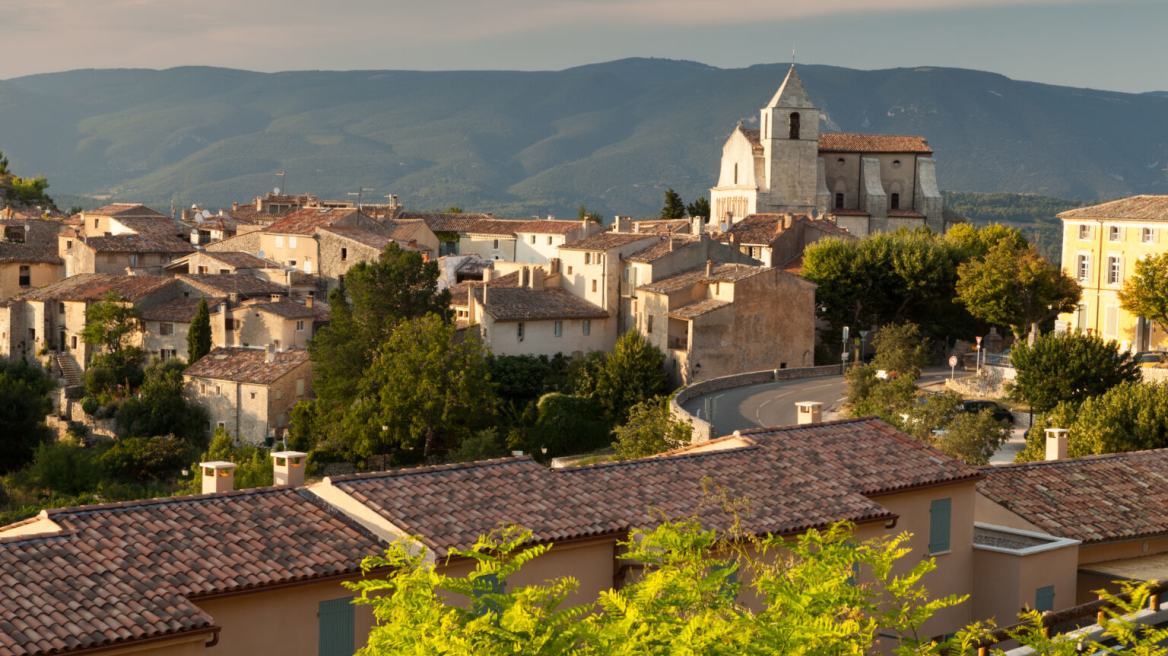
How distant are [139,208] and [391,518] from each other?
264ft

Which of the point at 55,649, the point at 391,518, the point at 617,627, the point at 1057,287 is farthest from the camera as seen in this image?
the point at 1057,287

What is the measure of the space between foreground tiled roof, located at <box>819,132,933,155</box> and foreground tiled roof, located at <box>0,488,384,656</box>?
8950 cm

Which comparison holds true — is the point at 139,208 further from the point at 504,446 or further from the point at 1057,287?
the point at 1057,287

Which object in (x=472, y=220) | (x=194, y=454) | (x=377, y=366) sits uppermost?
(x=472, y=220)

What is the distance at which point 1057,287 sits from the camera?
61.9 metres

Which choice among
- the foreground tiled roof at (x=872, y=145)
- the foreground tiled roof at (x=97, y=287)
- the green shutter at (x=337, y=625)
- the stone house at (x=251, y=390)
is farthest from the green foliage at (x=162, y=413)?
the foreground tiled roof at (x=872, y=145)

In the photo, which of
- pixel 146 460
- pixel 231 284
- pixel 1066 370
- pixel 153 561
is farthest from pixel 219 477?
pixel 231 284

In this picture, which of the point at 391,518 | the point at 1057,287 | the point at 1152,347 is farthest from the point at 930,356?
the point at 391,518

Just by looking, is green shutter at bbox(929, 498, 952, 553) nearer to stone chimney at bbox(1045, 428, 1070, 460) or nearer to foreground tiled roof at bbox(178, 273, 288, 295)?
stone chimney at bbox(1045, 428, 1070, 460)

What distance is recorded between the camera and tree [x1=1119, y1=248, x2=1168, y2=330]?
58.1 m

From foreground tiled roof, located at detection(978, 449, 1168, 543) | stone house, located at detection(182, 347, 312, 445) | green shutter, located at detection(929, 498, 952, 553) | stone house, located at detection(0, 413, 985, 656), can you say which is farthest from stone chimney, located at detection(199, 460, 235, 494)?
stone house, located at detection(182, 347, 312, 445)

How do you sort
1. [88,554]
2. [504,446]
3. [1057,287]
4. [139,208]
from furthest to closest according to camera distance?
[139,208], [1057,287], [504,446], [88,554]

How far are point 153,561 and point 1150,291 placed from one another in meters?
52.3

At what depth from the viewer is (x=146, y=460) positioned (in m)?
54.8
